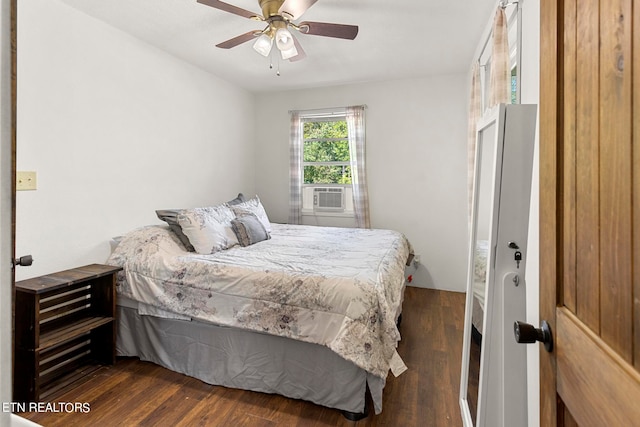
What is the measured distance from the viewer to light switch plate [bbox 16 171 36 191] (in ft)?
6.63

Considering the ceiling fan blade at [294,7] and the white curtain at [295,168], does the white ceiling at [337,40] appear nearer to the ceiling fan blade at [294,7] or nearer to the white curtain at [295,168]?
the ceiling fan blade at [294,7]

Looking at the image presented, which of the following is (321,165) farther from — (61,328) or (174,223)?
(61,328)

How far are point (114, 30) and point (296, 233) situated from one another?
245 centimetres

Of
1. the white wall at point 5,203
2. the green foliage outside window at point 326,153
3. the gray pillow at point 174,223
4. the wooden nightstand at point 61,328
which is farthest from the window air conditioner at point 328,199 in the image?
the white wall at point 5,203

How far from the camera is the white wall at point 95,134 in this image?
2123 millimetres

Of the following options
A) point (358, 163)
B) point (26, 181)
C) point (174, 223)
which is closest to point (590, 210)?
point (174, 223)

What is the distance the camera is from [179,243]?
2.66 metres

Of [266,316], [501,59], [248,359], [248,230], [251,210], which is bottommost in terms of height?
[248,359]

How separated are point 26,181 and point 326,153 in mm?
3221

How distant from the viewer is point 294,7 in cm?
197

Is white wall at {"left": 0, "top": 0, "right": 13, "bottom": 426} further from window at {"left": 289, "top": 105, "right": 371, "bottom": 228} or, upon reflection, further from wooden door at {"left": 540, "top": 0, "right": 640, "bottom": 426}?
window at {"left": 289, "top": 105, "right": 371, "bottom": 228}

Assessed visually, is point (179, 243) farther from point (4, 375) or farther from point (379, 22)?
point (379, 22)

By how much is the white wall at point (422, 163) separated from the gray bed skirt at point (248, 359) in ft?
8.34

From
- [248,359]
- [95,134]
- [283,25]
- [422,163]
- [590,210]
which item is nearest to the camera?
[590,210]
